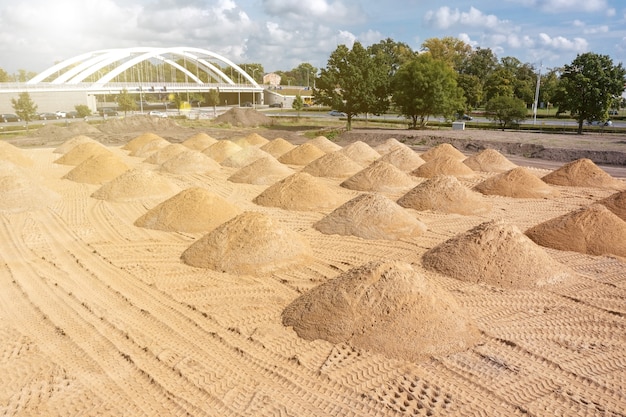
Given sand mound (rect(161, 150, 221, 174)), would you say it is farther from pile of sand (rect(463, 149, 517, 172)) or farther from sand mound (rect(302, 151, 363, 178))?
pile of sand (rect(463, 149, 517, 172))

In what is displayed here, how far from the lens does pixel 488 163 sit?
82.0 ft

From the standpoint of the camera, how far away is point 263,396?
262 inches

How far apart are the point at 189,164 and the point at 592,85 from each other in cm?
3043

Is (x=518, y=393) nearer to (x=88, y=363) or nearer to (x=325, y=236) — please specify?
(x=88, y=363)

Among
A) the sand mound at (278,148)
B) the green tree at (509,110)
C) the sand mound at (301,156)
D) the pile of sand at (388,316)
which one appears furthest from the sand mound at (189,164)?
the green tree at (509,110)

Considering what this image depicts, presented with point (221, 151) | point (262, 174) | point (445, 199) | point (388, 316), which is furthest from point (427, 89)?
point (388, 316)

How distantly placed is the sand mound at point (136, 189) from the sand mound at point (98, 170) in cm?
268

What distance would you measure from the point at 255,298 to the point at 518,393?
5011 mm

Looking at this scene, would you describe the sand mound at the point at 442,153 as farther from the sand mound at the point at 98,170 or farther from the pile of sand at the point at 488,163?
the sand mound at the point at 98,170

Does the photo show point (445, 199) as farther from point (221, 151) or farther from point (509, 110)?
point (509, 110)

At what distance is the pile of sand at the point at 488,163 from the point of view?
2476cm

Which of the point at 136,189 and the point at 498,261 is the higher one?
the point at 136,189

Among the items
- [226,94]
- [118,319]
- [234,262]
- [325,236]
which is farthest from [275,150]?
[226,94]

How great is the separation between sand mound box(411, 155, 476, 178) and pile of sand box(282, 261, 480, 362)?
48.2ft
